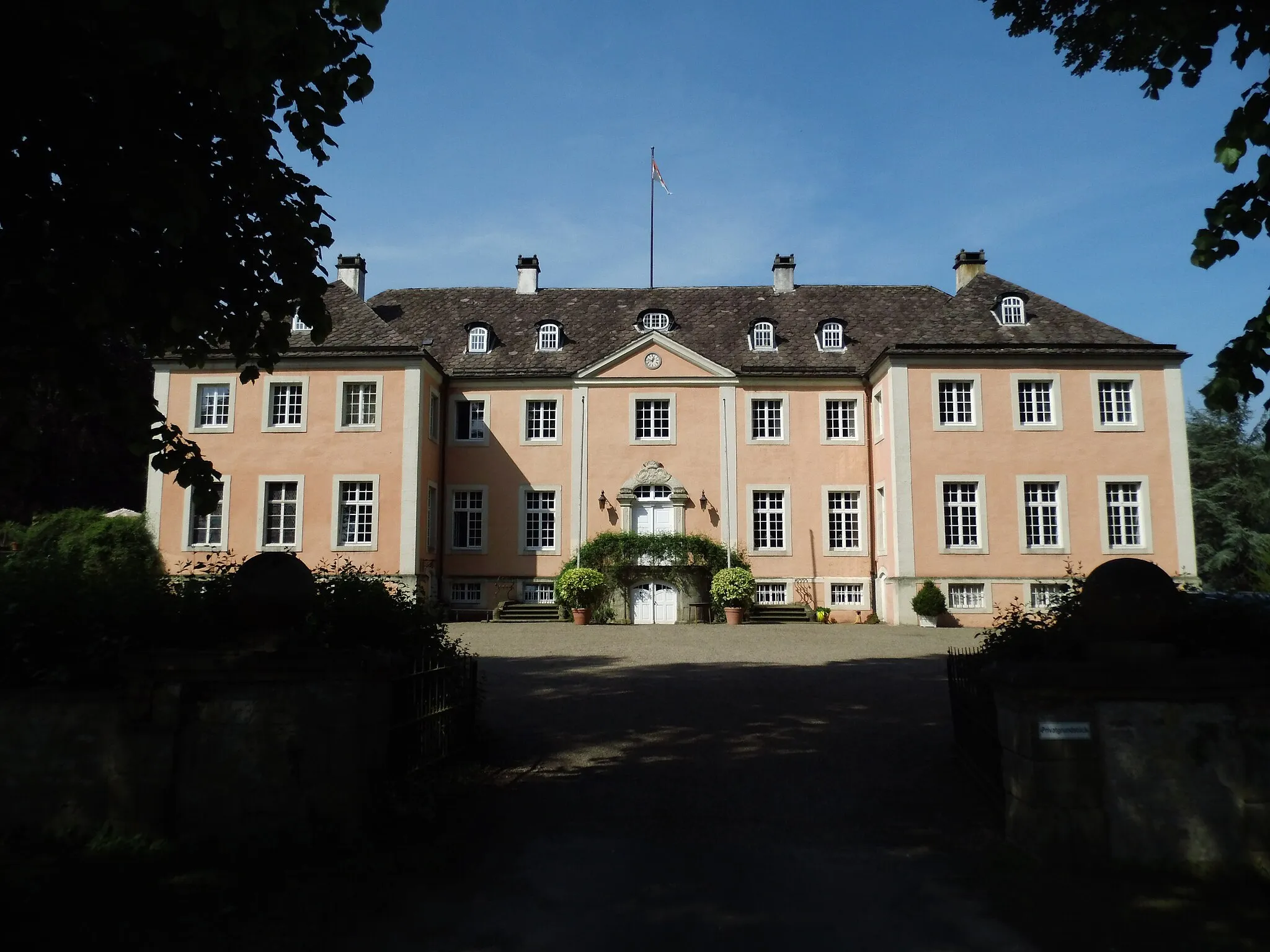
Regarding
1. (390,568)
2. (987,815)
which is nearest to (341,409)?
(390,568)

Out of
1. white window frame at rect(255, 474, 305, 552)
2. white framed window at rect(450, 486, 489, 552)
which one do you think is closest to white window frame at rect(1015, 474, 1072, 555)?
white framed window at rect(450, 486, 489, 552)

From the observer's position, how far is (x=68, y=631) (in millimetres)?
5828

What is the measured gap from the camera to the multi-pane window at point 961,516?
81.8 feet

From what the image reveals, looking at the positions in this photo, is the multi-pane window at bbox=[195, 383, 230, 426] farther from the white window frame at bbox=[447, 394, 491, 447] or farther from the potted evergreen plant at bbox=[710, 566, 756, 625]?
the potted evergreen plant at bbox=[710, 566, 756, 625]

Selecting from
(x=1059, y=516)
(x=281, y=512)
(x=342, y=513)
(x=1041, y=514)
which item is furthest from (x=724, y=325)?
(x=281, y=512)

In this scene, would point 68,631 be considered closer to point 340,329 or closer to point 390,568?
point 390,568

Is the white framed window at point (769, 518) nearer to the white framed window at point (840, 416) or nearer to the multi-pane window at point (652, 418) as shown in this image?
the white framed window at point (840, 416)

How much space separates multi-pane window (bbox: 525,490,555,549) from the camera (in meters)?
27.0

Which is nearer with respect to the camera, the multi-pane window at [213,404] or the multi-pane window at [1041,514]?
the multi-pane window at [1041,514]

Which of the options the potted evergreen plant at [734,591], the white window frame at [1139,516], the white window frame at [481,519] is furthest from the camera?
the white window frame at [481,519]

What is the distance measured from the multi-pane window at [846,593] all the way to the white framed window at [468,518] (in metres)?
9.91

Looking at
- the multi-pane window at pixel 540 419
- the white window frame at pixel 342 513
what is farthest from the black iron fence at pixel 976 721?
the multi-pane window at pixel 540 419

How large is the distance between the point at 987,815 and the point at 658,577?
19.3 metres

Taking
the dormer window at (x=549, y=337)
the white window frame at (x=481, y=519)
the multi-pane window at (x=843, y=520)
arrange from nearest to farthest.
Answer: the multi-pane window at (x=843, y=520) → the white window frame at (x=481, y=519) → the dormer window at (x=549, y=337)
